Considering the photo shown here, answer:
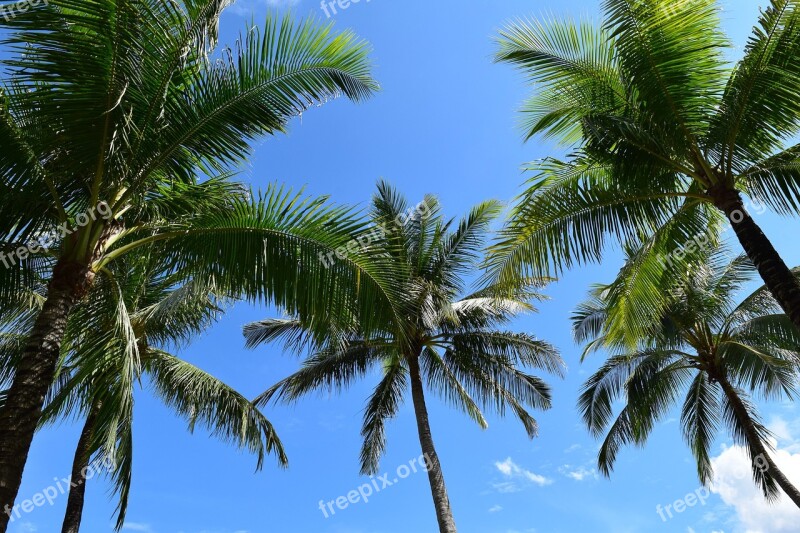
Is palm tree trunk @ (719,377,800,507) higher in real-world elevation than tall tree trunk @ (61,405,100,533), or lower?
lower

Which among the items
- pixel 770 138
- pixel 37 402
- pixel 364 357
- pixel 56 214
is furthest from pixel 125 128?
pixel 364 357

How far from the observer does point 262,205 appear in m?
6.10

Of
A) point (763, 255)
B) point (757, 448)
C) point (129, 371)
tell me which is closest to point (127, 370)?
point (129, 371)

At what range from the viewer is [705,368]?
1462cm

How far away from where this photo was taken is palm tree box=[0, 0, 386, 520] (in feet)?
17.2

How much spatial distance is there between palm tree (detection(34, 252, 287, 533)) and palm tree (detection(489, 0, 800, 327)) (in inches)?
182

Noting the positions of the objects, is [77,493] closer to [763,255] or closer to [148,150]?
[148,150]

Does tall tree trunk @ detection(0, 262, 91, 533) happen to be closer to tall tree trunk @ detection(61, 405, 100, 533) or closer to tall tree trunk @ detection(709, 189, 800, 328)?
tall tree trunk @ detection(61, 405, 100, 533)

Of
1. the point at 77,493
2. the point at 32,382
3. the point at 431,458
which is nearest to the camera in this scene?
the point at 32,382

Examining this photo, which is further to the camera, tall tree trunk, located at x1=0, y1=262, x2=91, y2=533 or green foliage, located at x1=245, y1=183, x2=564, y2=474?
green foliage, located at x1=245, y1=183, x2=564, y2=474

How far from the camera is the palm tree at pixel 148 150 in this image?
17.2 ft

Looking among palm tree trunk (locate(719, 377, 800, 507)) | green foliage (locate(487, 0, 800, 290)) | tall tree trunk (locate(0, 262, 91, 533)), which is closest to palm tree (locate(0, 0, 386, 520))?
tall tree trunk (locate(0, 262, 91, 533))

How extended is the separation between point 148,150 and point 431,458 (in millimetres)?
9056

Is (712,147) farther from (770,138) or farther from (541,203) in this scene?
(541,203)
